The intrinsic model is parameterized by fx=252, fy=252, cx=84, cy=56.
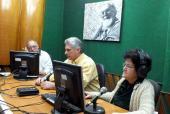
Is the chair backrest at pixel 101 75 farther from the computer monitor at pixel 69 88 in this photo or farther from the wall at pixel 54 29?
the wall at pixel 54 29

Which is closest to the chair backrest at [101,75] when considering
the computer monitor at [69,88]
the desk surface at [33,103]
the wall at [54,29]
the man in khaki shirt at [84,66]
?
the man in khaki shirt at [84,66]

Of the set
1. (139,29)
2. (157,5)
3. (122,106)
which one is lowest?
(122,106)

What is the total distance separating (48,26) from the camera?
513cm

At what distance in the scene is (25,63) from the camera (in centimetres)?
312

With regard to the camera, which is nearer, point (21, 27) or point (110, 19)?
point (110, 19)

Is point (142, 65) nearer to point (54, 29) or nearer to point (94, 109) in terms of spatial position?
point (94, 109)

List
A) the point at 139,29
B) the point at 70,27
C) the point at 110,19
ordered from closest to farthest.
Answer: the point at 139,29 → the point at 110,19 → the point at 70,27

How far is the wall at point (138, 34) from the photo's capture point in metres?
3.00

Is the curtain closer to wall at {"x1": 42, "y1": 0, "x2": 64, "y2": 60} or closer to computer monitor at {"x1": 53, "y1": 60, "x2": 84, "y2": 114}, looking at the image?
wall at {"x1": 42, "y1": 0, "x2": 64, "y2": 60}

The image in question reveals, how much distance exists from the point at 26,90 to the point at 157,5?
1878 millimetres

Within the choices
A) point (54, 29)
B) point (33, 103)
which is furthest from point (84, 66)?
point (54, 29)

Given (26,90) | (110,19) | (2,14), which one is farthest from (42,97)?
(2,14)

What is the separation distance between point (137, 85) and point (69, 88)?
54 cm

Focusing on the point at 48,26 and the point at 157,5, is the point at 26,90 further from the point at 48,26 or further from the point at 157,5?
the point at 48,26
